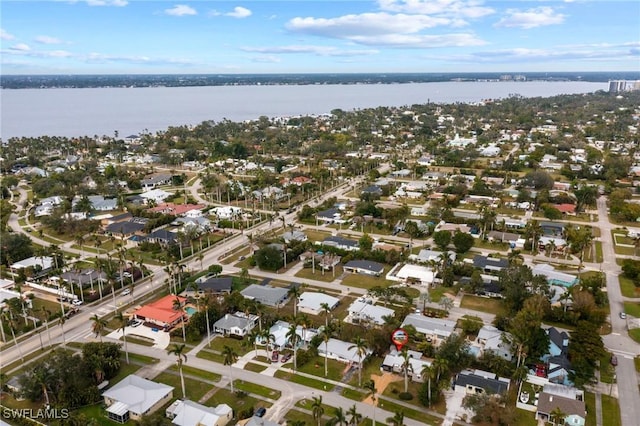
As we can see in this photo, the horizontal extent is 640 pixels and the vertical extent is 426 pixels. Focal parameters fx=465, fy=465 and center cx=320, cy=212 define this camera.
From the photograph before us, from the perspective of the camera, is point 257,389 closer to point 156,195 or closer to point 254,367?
point 254,367

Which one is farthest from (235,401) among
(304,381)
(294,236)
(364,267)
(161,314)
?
(294,236)

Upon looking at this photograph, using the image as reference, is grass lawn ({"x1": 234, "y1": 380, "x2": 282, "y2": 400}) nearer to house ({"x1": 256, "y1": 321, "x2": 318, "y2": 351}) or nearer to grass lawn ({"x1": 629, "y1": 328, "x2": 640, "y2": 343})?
house ({"x1": 256, "y1": 321, "x2": 318, "y2": 351})

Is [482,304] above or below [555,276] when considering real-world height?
below

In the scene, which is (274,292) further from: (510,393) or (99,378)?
(510,393)

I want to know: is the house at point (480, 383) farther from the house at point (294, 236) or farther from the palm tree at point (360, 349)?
the house at point (294, 236)

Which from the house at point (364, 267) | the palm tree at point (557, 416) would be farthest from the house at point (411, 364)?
the house at point (364, 267)

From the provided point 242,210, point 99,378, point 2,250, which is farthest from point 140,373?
point 242,210
